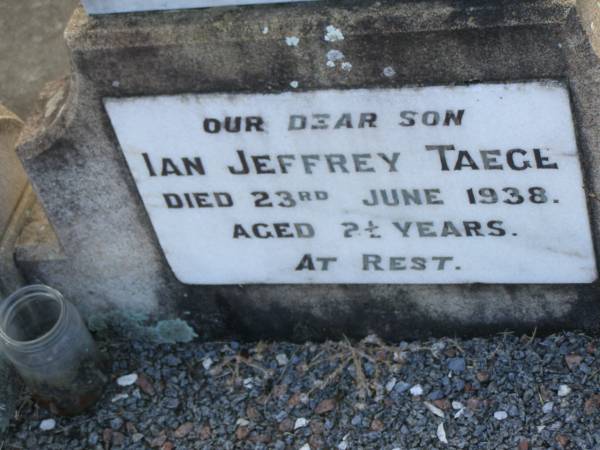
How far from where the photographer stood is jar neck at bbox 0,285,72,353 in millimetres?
3592

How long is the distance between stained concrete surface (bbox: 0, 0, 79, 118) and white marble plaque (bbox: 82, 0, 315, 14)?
5.56ft

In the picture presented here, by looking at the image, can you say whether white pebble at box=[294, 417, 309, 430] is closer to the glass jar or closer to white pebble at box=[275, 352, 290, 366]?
white pebble at box=[275, 352, 290, 366]

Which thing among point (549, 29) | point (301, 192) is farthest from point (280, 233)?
point (549, 29)

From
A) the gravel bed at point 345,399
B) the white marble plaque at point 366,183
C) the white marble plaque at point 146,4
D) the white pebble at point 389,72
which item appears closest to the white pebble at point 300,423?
the gravel bed at point 345,399

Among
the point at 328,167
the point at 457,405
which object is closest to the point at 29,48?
the point at 328,167

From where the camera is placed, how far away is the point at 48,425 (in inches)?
150

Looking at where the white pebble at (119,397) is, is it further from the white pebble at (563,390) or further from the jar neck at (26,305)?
the white pebble at (563,390)

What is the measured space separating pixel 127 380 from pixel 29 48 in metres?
1.96

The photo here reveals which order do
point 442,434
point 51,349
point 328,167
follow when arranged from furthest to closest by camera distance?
point 51,349 < point 442,434 < point 328,167

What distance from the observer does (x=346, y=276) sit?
3.61 m

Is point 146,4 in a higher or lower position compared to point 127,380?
higher

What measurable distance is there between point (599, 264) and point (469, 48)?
90 centimetres

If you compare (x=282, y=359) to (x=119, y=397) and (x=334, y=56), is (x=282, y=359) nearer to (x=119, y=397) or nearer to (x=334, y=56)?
(x=119, y=397)

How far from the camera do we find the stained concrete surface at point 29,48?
4.88 m
